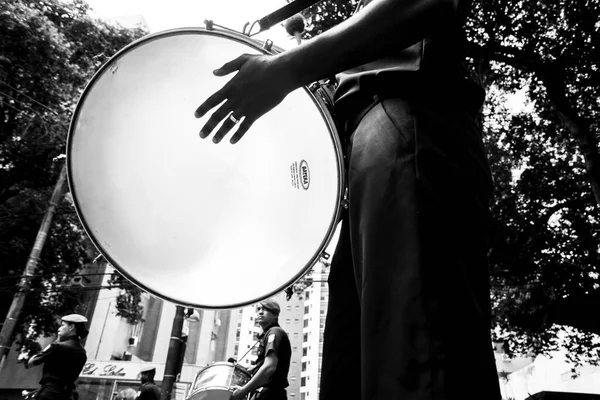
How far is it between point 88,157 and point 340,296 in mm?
830

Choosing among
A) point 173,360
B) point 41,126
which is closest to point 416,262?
point 173,360

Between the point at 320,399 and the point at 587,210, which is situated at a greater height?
the point at 587,210

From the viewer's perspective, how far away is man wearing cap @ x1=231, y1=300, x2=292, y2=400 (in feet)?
13.1

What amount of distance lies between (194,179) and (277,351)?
120 inches

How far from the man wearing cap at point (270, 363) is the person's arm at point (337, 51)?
11.4 feet

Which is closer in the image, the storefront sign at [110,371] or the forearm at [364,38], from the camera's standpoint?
the forearm at [364,38]

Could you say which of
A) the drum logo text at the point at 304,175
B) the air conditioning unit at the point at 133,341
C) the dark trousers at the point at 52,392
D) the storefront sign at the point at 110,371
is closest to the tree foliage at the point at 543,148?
the dark trousers at the point at 52,392

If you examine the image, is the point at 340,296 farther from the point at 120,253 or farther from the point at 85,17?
the point at 85,17

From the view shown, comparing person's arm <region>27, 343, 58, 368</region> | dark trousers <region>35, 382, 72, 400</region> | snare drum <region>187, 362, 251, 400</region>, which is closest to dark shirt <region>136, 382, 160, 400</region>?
dark trousers <region>35, 382, 72, 400</region>

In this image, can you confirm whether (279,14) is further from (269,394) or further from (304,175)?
(269,394)

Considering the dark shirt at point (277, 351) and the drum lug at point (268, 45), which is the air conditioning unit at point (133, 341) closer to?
the dark shirt at point (277, 351)

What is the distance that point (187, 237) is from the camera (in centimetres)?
147

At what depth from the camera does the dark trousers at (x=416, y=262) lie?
754 millimetres

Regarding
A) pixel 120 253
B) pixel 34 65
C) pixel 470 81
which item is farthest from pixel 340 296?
pixel 34 65
